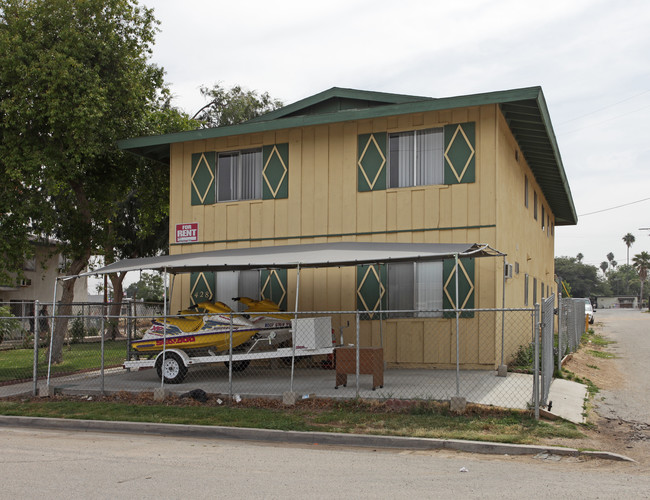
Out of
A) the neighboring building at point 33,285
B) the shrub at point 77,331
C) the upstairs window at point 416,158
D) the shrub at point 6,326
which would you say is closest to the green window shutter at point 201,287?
the upstairs window at point 416,158

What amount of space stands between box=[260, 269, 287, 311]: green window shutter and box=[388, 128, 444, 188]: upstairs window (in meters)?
3.50

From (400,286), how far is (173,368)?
529 cm

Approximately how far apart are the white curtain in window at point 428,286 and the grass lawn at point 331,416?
4.70 metres

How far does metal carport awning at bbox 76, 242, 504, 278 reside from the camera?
12.1 m

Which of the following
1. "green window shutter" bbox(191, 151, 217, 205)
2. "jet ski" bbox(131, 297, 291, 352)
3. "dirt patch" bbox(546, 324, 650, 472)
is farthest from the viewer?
"green window shutter" bbox(191, 151, 217, 205)

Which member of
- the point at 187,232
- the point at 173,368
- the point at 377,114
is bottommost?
the point at 173,368

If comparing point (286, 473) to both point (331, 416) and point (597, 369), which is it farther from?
point (597, 369)

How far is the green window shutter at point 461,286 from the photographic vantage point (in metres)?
14.0

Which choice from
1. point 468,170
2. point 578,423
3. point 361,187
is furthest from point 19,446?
point 468,170

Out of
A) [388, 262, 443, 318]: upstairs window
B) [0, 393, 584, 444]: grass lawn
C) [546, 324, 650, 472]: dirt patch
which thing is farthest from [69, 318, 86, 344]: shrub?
[546, 324, 650, 472]: dirt patch

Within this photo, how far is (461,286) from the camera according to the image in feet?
46.3

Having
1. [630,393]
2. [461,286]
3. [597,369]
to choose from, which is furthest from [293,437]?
[597,369]

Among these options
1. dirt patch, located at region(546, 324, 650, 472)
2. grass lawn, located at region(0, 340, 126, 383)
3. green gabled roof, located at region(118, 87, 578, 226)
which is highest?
green gabled roof, located at region(118, 87, 578, 226)

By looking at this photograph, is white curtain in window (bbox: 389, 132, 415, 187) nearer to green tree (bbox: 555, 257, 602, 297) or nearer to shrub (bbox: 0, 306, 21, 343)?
shrub (bbox: 0, 306, 21, 343)
